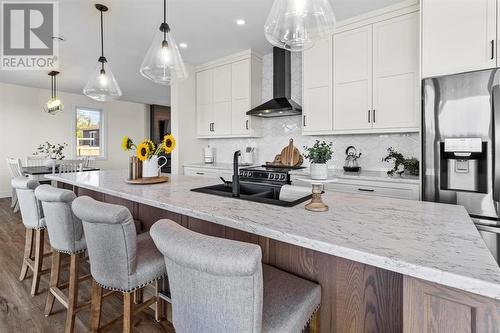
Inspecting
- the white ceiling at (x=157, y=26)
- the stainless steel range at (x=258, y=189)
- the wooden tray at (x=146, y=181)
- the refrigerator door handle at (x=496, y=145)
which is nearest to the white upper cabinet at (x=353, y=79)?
the white ceiling at (x=157, y=26)

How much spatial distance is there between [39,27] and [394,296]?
4.25 m

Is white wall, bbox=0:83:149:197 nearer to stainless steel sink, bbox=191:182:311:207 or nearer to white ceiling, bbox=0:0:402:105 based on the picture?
white ceiling, bbox=0:0:402:105

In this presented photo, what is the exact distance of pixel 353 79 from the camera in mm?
2959

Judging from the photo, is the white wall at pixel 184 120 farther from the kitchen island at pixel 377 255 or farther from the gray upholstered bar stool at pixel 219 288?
the gray upholstered bar stool at pixel 219 288

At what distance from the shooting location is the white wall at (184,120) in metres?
4.41

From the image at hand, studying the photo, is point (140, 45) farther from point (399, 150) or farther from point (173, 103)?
point (399, 150)

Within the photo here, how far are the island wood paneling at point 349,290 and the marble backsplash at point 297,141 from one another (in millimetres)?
2406

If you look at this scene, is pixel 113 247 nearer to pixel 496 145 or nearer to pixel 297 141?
pixel 496 145

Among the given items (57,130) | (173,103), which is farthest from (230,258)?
(57,130)

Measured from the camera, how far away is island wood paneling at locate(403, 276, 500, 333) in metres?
0.63

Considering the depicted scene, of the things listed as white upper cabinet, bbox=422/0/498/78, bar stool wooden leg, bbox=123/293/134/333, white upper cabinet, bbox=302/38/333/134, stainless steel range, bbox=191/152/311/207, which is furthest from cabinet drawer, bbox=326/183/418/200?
bar stool wooden leg, bbox=123/293/134/333

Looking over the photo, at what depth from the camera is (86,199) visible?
129 centimetres

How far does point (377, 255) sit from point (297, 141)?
3234 mm

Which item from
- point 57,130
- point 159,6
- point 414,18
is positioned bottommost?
point 57,130
